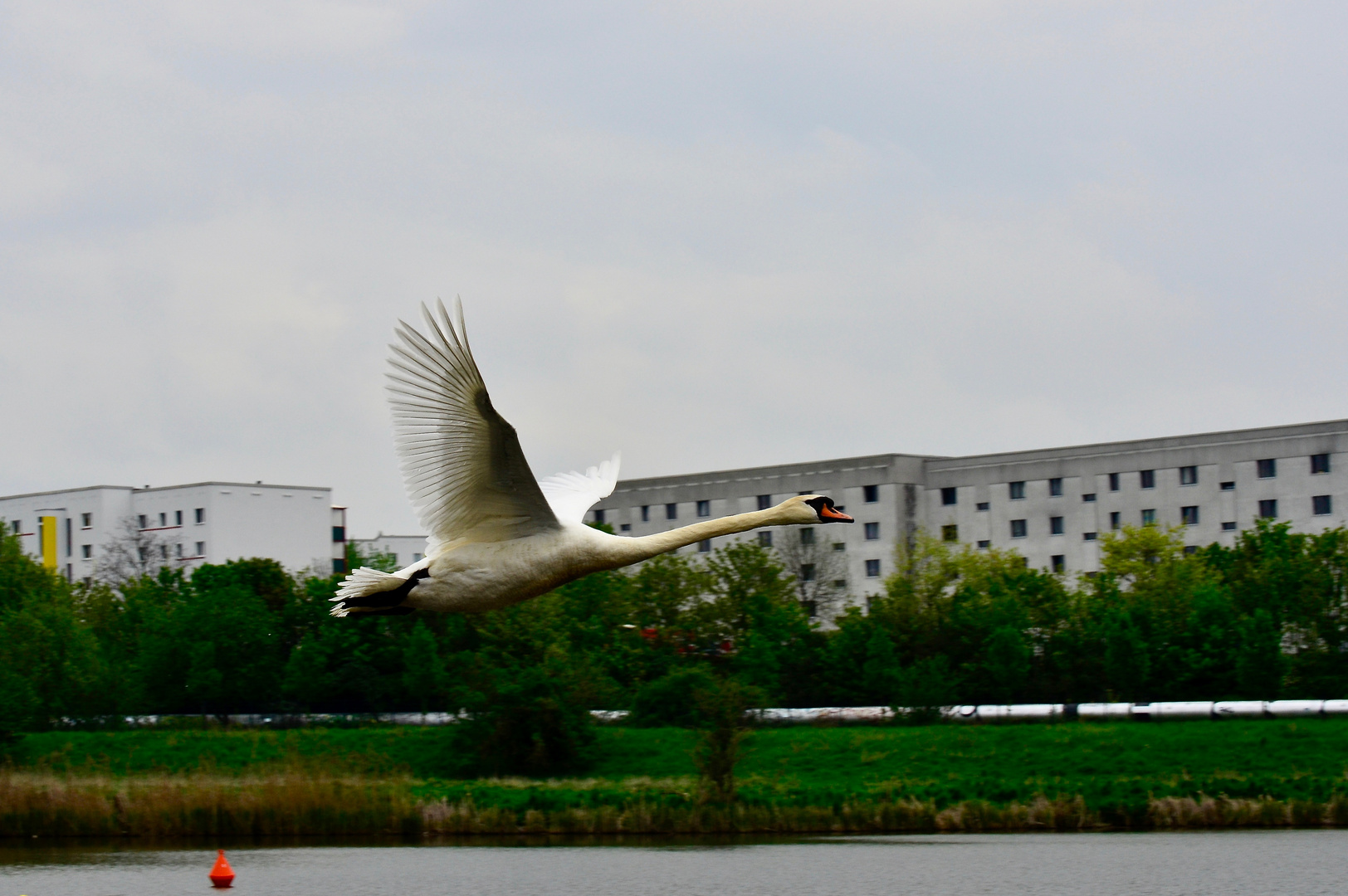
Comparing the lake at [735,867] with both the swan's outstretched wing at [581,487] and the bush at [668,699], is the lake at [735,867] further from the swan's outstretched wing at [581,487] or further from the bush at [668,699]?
the swan's outstretched wing at [581,487]

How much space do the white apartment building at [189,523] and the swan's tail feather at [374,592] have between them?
119m

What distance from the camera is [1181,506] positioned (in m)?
105

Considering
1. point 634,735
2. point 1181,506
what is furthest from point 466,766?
point 1181,506

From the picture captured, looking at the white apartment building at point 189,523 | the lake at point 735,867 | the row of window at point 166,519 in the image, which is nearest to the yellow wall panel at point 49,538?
the white apartment building at point 189,523

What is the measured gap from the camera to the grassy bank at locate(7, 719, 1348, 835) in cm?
5541

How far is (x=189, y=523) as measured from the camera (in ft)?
452

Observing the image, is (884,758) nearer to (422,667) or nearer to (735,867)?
(735,867)

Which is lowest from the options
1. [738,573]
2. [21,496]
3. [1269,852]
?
[1269,852]

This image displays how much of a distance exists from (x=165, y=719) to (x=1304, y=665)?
51.2m

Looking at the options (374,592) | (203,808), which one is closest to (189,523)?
(203,808)

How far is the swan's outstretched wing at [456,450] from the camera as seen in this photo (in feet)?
56.1

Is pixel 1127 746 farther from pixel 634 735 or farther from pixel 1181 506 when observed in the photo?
pixel 1181 506

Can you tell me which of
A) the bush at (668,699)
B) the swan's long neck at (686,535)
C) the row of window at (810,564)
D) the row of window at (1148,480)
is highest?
the row of window at (1148,480)

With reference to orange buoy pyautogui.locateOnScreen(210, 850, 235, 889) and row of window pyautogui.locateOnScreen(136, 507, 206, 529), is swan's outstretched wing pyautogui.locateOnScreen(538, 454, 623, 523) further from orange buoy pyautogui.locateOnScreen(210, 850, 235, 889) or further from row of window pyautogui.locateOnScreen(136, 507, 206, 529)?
row of window pyautogui.locateOnScreen(136, 507, 206, 529)
